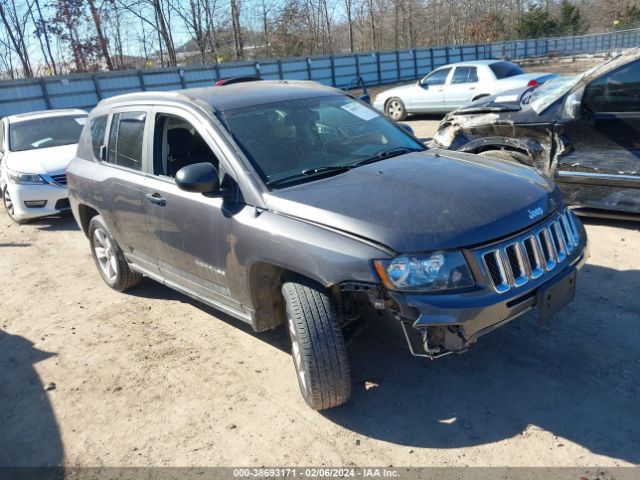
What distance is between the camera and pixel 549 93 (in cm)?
588

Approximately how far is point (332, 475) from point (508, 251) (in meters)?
1.46

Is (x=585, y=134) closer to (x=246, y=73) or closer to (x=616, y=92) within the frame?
(x=616, y=92)

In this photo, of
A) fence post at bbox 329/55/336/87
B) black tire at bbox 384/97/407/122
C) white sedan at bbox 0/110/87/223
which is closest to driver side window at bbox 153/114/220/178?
white sedan at bbox 0/110/87/223

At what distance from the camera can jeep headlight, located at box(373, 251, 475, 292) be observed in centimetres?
260

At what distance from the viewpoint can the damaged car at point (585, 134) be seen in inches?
200

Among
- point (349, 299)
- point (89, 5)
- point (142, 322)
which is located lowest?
point (142, 322)

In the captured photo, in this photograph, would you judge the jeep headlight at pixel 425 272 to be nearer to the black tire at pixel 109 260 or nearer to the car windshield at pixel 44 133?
the black tire at pixel 109 260

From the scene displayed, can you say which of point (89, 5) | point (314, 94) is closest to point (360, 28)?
point (89, 5)

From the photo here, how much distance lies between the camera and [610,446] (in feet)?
8.70

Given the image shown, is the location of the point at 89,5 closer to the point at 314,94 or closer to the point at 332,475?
the point at 314,94

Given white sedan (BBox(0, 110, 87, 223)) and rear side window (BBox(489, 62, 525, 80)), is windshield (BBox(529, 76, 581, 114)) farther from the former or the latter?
rear side window (BBox(489, 62, 525, 80))

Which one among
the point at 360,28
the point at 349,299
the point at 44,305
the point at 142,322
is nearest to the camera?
the point at 349,299

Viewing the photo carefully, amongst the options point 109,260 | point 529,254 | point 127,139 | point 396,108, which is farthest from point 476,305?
point 396,108

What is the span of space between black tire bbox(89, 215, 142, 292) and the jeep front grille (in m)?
3.52
